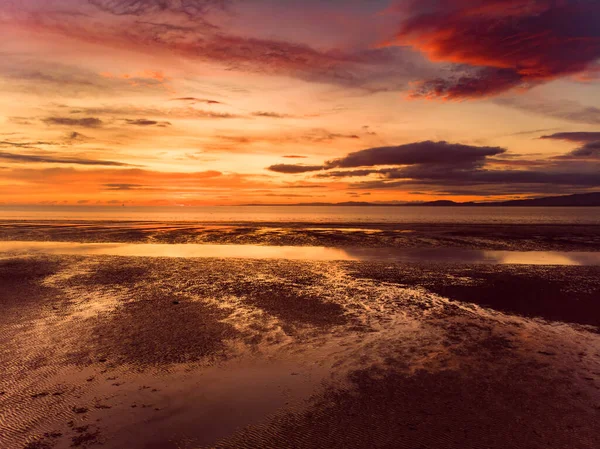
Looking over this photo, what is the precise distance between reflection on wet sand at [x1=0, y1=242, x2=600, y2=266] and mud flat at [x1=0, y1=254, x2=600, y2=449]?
9952 millimetres

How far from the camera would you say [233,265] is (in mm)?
25906

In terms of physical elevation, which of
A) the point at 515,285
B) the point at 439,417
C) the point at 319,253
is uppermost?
the point at 319,253

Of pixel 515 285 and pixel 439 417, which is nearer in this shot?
pixel 439 417

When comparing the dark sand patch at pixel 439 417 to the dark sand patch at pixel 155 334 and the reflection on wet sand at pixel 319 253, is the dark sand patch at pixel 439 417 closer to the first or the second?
the dark sand patch at pixel 155 334

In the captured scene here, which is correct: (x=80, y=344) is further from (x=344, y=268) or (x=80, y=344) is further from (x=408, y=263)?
(x=408, y=263)

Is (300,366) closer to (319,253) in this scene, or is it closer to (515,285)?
(515,285)

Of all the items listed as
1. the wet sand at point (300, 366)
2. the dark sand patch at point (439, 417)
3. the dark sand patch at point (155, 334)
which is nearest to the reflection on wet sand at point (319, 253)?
the wet sand at point (300, 366)

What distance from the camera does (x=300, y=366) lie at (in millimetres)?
9711

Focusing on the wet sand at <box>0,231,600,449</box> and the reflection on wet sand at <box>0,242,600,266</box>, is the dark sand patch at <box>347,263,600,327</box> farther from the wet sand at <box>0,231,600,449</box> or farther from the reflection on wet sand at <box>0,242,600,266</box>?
the reflection on wet sand at <box>0,242,600,266</box>

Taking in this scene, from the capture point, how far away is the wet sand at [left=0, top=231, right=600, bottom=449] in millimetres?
6844

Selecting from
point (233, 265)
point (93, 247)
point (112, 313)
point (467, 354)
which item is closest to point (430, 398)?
point (467, 354)

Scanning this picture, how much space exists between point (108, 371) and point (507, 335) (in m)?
11.0

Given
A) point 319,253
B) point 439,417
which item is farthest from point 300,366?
point 319,253

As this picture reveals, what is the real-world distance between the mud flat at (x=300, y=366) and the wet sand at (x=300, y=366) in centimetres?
4
